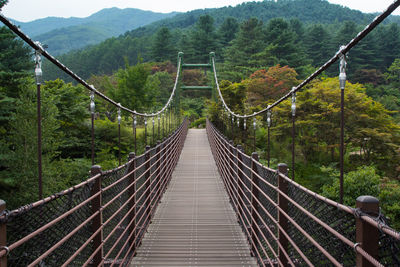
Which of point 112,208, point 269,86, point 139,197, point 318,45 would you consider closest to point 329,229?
point 112,208

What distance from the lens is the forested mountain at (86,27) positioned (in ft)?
283

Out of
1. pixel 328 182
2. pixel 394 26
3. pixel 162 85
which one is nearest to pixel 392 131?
pixel 328 182

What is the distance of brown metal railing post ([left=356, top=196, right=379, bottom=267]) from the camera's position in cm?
103

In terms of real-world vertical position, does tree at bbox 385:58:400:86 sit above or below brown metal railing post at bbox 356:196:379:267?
above

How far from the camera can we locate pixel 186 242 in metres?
3.45

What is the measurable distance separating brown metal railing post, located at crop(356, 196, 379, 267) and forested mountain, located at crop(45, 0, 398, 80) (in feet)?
83.8

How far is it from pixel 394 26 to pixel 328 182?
66.7 feet

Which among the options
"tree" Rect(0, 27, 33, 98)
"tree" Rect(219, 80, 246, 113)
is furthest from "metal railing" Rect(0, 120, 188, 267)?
"tree" Rect(219, 80, 246, 113)

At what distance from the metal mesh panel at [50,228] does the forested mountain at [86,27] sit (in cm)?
8079

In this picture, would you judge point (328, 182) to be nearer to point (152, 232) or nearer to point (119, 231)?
point (152, 232)

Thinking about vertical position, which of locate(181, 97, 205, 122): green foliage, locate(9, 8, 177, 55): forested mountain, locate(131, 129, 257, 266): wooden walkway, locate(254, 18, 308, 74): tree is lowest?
locate(131, 129, 257, 266): wooden walkway

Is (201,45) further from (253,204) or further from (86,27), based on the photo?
(86,27)

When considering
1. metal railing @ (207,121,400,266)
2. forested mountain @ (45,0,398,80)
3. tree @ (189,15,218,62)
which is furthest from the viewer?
tree @ (189,15,218,62)

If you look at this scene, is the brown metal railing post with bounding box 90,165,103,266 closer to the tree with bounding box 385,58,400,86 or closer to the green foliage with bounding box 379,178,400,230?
the green foliage with bounding box 379,178,400,230
